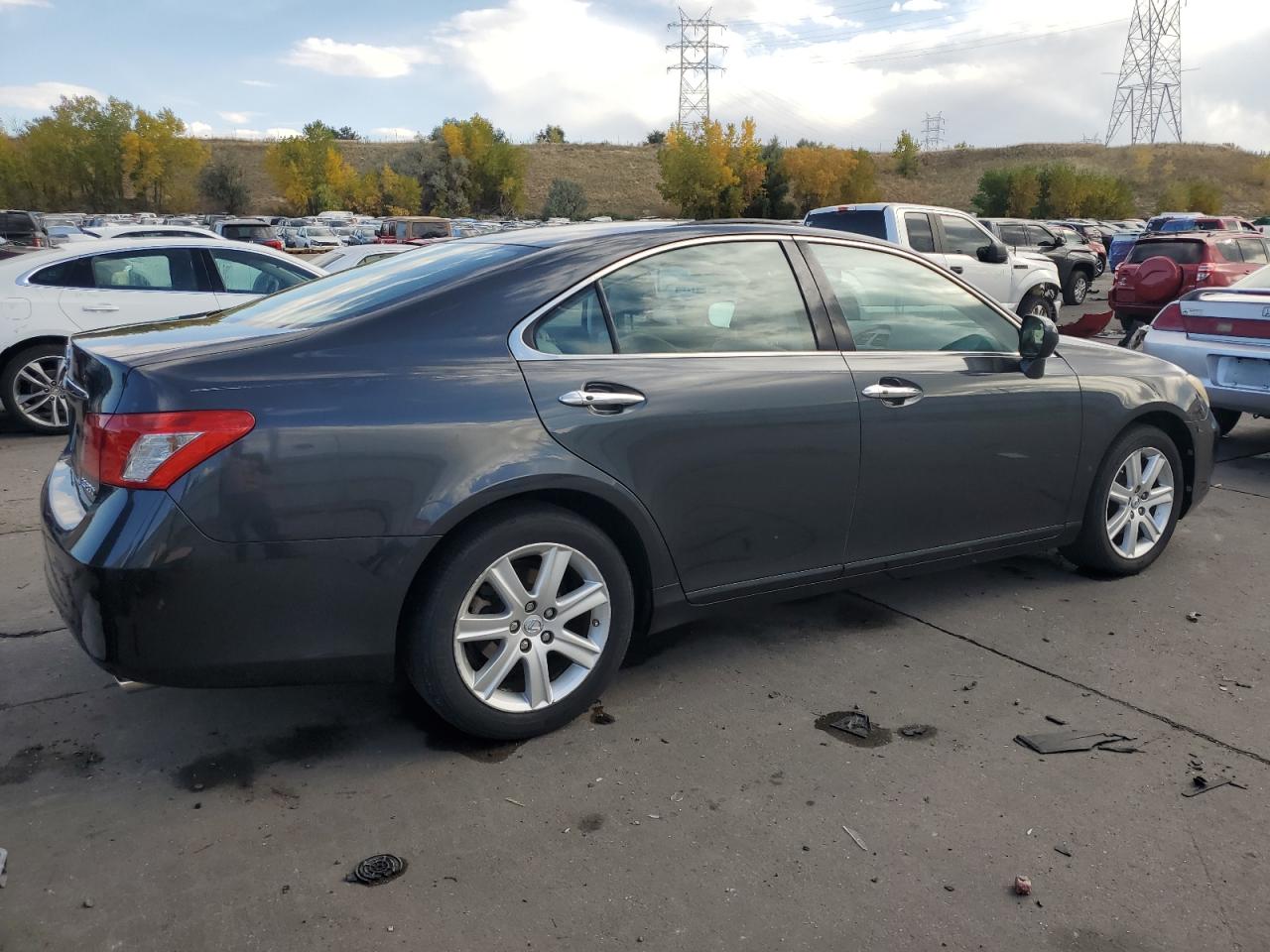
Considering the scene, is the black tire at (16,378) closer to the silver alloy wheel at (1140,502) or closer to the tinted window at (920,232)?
the silver alloy wheel at (1140,502)

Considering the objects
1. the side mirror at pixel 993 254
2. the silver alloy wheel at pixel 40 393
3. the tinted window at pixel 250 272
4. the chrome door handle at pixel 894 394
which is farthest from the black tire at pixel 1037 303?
the silver alloy wheel at pixel 40 393

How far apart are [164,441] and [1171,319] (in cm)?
740

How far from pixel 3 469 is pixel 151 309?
2.10 metres

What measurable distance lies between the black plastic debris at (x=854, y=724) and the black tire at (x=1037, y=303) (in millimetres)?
11967

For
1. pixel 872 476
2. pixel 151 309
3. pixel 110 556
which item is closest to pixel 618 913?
pixel 110 556

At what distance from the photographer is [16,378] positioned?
→ 8.29 meters

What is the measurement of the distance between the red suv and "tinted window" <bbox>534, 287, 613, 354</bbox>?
13187 mm

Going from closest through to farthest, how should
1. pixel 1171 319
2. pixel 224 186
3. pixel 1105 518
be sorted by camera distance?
pixel 1105 518
pixel 1171 319
pixel 224 186

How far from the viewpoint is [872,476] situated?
3.92m

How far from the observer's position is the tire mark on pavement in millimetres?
3340

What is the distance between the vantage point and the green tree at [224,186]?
3147 inches

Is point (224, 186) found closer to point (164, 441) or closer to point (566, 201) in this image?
point (566, 201)

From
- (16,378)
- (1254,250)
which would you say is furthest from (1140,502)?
(1254,250)

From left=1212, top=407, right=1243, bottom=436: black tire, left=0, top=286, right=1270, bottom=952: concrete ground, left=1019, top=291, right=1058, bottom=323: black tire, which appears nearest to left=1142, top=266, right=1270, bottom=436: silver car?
left=1212, top=407, right=1243, bottom=436: black tire
